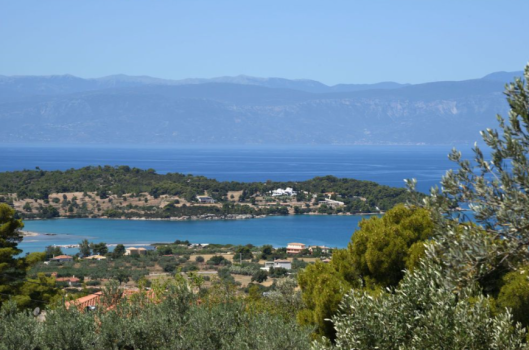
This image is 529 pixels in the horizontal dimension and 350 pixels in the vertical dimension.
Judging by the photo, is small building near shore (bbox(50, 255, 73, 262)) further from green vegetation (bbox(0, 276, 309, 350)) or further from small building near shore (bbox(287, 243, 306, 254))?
green vegetation (bbox(0, 276, 309, 350))

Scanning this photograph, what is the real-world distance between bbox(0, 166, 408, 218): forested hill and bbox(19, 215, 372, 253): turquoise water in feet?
8.72

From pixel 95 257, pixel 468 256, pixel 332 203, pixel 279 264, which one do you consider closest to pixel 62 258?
pixel 95 257

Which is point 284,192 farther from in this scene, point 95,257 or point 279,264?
point 279,264

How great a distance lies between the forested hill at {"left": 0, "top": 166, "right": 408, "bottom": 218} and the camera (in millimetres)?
70250

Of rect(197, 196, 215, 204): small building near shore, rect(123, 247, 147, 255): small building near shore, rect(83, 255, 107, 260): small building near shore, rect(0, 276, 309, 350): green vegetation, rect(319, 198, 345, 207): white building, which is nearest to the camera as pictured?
rect(0, 276, 309, 350): green vegetation

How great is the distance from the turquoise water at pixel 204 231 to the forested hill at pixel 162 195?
2659mm

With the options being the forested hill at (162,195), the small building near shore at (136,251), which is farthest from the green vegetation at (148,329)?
the forested hill at (162,195)

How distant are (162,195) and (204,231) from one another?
15.9m

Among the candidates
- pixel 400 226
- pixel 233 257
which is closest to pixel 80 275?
pixel 233 257

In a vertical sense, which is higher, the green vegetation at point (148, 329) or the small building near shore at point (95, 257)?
the green vegetation at point (148, 329)

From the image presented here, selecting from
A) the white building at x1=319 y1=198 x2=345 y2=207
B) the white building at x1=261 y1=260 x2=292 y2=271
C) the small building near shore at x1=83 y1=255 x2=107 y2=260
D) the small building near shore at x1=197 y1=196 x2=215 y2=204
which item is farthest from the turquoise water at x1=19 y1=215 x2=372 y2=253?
the white building at x1=261 y1=260 x2=292 y2=271

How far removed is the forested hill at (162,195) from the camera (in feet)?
230

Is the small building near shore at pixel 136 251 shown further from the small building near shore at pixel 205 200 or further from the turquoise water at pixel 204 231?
the small building near shore at pixel 205 200

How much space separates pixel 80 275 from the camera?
105 feet
